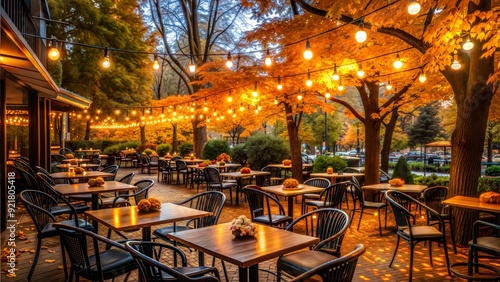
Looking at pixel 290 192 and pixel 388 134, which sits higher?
pixel 388 134

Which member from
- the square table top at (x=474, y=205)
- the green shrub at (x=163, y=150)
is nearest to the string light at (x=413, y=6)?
the square table top at (x=474, y=205)

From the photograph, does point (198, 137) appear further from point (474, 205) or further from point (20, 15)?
point (474, 205)

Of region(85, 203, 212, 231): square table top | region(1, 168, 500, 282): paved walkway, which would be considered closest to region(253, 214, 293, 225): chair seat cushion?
region(1, 168, 500, 282): paved walkway

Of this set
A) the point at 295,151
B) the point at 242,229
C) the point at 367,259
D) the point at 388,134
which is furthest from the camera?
the point at 388,134

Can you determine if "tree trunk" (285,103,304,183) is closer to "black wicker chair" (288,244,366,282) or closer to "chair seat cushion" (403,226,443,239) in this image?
"chair seat cushion" (403,226,443,239)

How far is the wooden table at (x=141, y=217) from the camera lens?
334 cm

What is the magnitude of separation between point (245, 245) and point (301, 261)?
70 cm

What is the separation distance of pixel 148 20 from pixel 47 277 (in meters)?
16.8

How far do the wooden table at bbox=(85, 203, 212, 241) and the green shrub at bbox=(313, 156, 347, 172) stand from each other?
806cm

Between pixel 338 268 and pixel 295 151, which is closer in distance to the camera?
pixel 338 268

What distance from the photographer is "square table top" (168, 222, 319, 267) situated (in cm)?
248

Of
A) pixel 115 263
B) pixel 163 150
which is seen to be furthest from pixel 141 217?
pixel 163 150

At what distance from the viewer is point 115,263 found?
123 inches

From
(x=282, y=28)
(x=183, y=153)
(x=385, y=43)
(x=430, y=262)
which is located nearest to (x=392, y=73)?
(x=385, y=43)
